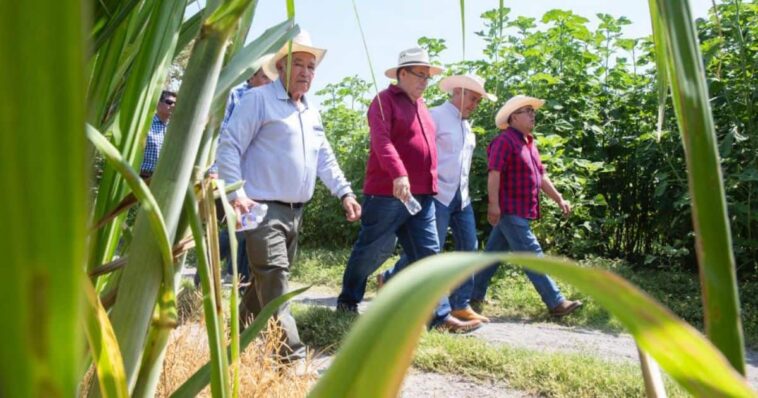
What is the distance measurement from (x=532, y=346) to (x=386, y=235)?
1180 millimetres

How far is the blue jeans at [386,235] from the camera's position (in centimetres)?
500

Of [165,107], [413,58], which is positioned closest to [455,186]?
[413,58]

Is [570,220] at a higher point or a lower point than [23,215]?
lower

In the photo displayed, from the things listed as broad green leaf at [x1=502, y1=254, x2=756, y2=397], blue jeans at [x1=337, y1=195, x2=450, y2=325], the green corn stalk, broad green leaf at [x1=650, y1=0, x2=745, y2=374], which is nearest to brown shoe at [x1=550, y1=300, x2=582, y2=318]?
blue jeans at [x1=337, y1=195, x2=450, y2=325]

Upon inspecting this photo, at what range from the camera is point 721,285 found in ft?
0.96

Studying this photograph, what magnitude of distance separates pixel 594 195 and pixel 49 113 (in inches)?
370

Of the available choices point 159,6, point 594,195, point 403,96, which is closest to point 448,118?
point 403,96

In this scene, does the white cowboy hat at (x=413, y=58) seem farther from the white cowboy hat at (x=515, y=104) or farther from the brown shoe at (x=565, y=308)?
the brown shoe at (x=565, y=308)

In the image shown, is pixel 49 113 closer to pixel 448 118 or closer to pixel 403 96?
pixel 403 96

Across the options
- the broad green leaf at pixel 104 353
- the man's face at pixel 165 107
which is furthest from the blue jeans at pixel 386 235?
the broad green leaf at pixel 104 353

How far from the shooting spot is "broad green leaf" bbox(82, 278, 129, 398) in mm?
418

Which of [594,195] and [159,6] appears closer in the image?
[159,6]

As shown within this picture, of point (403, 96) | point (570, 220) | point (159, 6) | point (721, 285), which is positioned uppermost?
point (403, 96)

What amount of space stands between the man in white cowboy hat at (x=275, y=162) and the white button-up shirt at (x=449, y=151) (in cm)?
173
